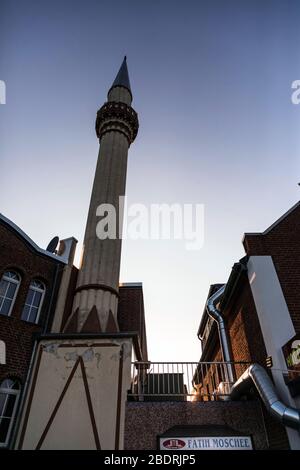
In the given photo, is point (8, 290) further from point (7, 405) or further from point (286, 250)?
point (286, 250)

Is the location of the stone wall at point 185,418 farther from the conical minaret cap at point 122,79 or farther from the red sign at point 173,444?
the conical minaret cap at point 122,79

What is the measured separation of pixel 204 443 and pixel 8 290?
8024 mm

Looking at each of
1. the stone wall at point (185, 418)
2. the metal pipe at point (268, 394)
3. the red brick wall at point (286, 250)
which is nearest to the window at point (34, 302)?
the stone wall at point (185, 418)

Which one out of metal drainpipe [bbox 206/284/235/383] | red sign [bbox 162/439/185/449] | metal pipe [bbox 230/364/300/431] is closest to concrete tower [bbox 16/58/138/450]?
red sign [bbox 162/439/185/449]

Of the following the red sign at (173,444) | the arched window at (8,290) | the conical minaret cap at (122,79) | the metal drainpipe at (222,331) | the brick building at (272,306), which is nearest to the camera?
the brick building at (272,306)

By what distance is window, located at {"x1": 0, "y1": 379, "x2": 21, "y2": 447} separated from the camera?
8.84m

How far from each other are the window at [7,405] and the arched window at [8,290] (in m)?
2.29

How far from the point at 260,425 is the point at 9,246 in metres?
10.3

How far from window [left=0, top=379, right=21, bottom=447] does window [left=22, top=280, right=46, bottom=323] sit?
213 cm

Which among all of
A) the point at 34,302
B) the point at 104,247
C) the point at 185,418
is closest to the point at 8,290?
the point at 34,302

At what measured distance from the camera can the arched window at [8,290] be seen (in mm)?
10414

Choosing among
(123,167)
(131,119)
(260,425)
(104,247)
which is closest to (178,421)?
(260,425)
